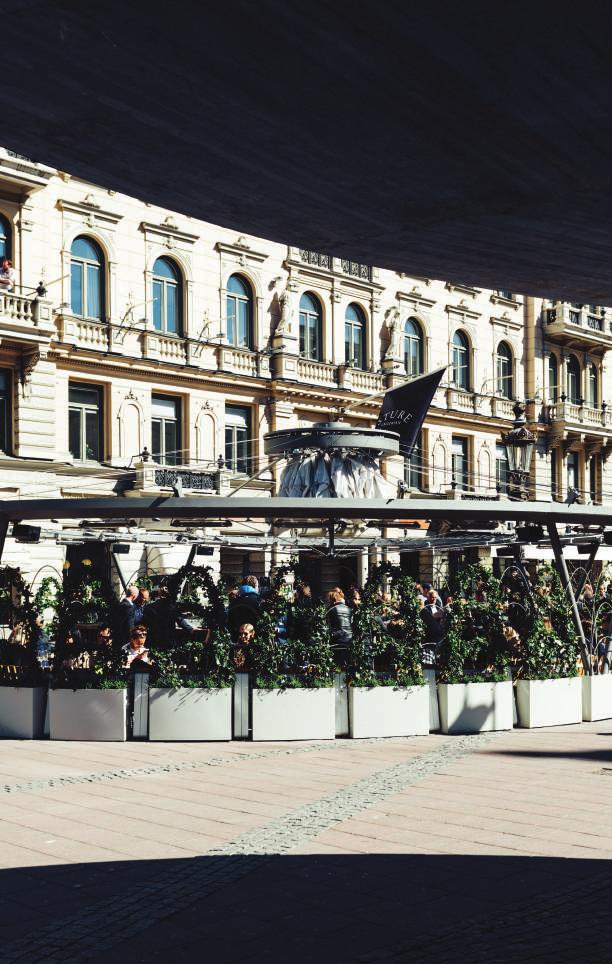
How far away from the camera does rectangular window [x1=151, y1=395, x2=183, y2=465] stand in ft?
105

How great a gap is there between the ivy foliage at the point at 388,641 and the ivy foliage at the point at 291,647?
13.6 inches

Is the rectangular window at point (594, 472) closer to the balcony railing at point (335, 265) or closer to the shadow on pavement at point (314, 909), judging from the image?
the balcony railing at point (335, 265)

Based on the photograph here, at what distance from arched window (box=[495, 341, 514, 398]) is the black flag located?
2457 centimetres

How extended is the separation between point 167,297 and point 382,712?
67.6 feet

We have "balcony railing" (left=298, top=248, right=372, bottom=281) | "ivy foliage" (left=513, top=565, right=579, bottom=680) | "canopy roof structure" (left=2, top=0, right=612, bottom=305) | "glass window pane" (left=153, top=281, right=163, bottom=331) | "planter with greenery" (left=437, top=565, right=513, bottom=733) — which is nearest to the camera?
"canopy roof structure" (left=2, top=0, right=612, bottom=305)

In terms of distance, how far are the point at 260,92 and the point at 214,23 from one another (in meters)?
0.48

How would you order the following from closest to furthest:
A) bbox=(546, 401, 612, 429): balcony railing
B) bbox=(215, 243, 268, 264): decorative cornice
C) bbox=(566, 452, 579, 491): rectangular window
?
1. bbox=(215, 243, 268, 264): decorative cornice
2. bbox=(546, 401, 612, 429): balcony railing
3. bbox=(566, 452, 579, 491): rectangular window

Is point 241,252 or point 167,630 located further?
point 241,252

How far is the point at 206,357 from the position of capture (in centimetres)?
3316

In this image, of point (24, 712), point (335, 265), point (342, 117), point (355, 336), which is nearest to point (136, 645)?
point (24, 712)

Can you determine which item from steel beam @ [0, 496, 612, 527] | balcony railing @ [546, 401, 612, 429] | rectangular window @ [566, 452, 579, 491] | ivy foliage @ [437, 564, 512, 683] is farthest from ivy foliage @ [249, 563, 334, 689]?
rectangular window @ [566, 452, 579, 491]

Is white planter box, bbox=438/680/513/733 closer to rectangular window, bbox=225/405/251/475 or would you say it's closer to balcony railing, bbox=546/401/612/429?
rectangular window, bbox=225/405/251/475

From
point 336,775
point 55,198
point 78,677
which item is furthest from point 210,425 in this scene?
point 336,775

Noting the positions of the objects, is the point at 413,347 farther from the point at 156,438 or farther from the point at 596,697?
the point at 596,697
